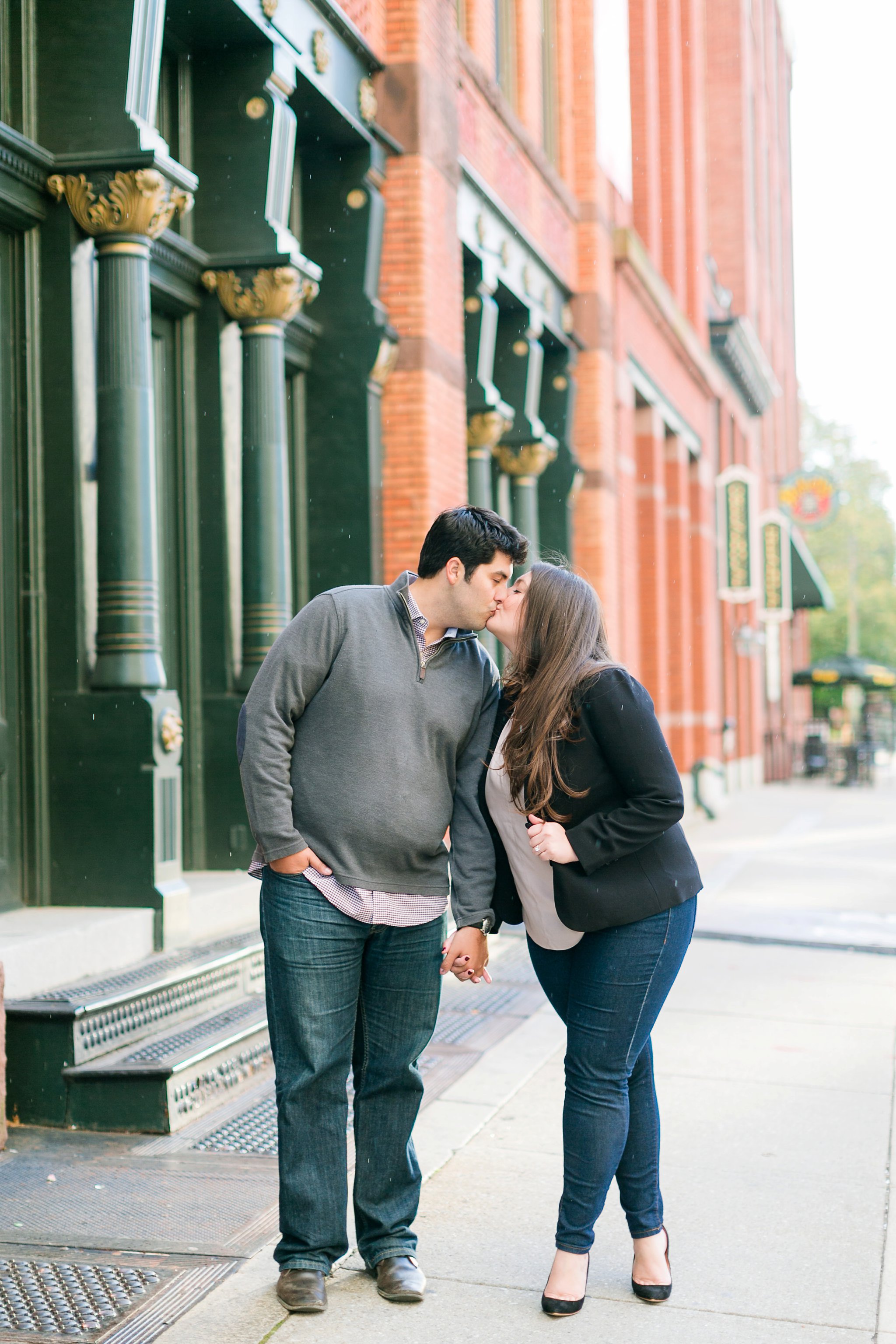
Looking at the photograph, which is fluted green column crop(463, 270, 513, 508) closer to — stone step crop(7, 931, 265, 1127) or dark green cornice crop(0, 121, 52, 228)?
dark green cornice crop(0, 121, 52, 228)

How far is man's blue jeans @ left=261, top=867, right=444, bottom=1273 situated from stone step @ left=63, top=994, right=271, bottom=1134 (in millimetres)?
1367

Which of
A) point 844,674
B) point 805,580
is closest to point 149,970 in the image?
point 805,580

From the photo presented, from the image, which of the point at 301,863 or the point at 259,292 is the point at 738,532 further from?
the point at 301,863

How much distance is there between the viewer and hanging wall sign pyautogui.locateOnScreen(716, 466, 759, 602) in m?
26.2

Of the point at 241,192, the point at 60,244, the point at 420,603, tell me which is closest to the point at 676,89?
the point at 241,192

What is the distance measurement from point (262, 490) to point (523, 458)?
5627 mm

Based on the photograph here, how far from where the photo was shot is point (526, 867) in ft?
11.9

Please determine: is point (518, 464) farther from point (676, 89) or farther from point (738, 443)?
point (738, 443)

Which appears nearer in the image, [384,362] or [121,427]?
[121,427]

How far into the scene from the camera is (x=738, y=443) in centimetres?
3086

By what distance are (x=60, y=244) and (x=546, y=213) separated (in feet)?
26.5

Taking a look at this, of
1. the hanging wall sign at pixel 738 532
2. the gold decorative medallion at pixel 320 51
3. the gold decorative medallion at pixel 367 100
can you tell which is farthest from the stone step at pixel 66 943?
the hanging wall sign at pixel 738 532

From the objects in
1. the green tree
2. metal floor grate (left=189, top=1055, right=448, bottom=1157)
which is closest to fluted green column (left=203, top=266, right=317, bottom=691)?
metal floor grate (left=189, top=1055, right=448, bottom=1157)

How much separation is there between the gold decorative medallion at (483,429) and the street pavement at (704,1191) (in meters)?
4.75
